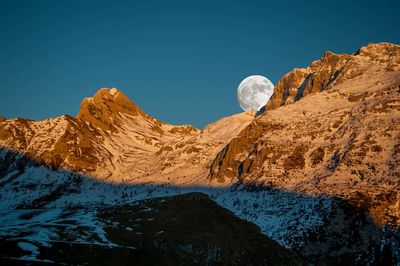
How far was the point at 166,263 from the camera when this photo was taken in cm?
6881

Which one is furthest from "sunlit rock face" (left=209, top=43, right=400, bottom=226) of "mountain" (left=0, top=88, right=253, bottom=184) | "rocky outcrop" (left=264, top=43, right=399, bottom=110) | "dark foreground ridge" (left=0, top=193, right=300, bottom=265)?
"dark foreground ridge" (left=0, top=193, right=300, bottom=265)

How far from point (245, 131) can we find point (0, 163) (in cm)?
9860

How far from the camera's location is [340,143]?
112 m

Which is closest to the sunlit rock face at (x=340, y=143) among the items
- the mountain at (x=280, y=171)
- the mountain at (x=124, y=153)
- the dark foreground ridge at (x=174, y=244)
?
the mountain at (x=280, y=171)

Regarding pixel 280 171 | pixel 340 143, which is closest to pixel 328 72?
pixel 340 143

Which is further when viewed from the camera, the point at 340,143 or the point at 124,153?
the point at 124,153

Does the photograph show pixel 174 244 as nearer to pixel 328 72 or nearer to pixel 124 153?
pixel 328 72

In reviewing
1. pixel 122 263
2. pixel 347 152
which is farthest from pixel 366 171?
pixel 122 263

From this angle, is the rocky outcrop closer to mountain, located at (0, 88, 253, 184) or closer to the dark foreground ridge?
mountain, located at (0, 88, 253, 184)

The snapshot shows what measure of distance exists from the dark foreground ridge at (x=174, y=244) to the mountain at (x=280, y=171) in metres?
1.94

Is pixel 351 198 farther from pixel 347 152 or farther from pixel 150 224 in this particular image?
pixel 150 224

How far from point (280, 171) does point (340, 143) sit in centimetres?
1603

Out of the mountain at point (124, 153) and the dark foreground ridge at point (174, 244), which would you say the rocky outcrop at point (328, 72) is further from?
the dark foreground ridge at point (174, 244)

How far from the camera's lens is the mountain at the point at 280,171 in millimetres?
78750
